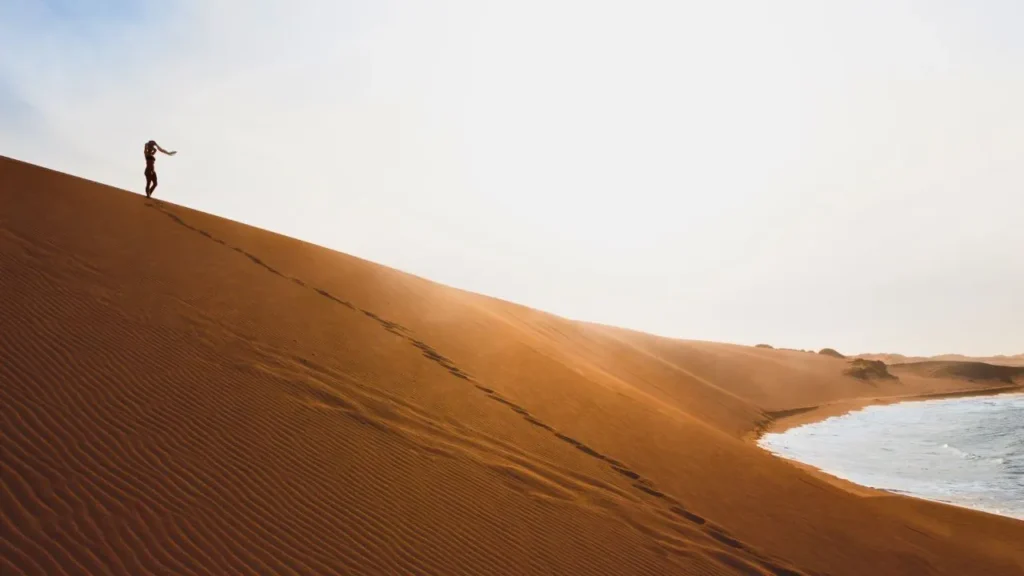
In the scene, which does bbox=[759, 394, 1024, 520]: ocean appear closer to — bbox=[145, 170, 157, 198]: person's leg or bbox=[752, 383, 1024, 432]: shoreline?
bbox=[752, 383, 1024, 432]: shoreline

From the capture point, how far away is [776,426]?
24094mm

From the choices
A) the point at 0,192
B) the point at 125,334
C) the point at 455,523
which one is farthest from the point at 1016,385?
the point at 0,192

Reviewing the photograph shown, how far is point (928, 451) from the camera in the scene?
1703cm

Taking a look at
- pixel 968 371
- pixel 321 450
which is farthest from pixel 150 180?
pixel 968 371

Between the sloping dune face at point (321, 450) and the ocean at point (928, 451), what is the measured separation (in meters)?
3.12

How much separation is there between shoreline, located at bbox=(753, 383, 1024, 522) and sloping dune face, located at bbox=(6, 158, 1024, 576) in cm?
108

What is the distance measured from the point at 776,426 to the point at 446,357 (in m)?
19.3

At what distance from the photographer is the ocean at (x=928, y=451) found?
12094 millimetres

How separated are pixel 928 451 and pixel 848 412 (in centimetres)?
1217

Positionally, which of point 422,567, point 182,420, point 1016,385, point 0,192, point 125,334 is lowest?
point 422,567

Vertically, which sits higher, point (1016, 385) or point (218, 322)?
point (1016, 385)

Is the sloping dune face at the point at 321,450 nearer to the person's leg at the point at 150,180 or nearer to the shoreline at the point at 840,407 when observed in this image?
the person's leg at the point at 150,180

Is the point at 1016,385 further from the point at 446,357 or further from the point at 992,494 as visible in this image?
the point at 446,357

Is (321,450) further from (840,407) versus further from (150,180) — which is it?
(840,407)
